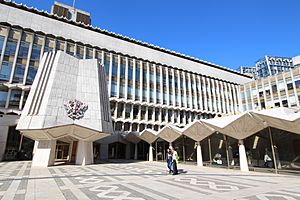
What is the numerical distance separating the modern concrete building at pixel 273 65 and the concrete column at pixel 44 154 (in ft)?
364

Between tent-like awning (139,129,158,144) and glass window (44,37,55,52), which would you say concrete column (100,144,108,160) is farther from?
glass window (44,37,55,52)

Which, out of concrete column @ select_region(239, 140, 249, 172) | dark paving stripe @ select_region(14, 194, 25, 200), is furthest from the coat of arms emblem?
concrete column @ select_region(239, 140, 249, 172)

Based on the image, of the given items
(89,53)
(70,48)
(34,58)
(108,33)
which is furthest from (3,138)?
(108,33)

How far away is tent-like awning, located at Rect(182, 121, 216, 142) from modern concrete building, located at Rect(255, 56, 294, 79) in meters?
101

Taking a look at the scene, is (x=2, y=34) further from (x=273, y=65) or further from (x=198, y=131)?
(x=273, y=65)

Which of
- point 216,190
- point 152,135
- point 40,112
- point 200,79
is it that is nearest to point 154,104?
point 152,135

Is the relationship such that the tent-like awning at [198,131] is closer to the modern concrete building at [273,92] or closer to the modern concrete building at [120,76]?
the modern concrete building at [120,76]

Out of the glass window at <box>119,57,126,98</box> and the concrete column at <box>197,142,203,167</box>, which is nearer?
the concrete column at <box>197,142,203,167</box>

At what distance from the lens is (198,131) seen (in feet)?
67.1

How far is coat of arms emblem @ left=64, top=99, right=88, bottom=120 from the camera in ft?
66.6

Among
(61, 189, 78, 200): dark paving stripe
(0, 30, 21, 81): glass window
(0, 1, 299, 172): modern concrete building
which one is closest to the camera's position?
(61, 189, 78, 200): dark paving stripe

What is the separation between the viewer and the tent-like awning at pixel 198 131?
64.0ft

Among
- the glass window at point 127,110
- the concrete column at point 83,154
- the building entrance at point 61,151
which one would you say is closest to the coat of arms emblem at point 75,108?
the concrete column at point 83,154

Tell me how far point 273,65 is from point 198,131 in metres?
109
